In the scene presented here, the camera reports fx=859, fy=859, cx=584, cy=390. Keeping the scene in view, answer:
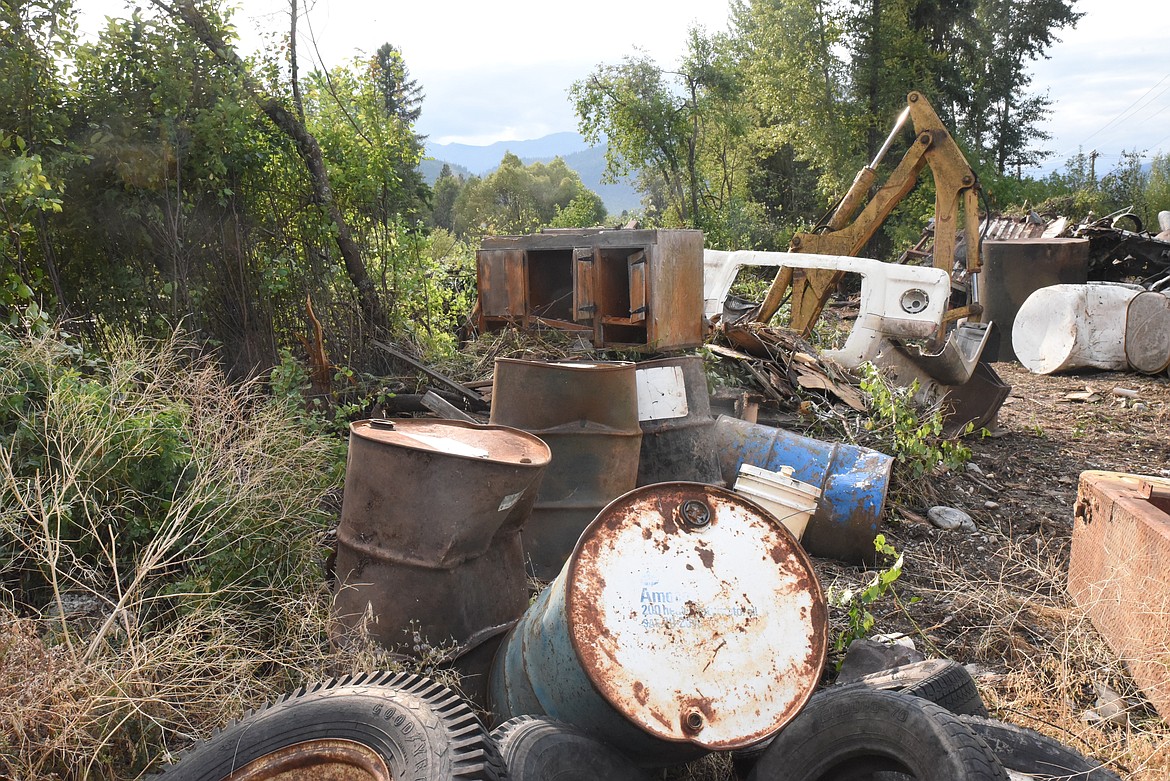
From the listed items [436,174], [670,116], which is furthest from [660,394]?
[436,174]

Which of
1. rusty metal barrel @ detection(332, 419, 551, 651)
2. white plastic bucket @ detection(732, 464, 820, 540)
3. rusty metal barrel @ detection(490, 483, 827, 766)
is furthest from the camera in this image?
white plastic bucket @ detection(732, 464, 820, 540)

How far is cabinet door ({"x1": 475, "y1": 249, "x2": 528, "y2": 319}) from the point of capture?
21.1 feet

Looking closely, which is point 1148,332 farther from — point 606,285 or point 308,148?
point 308,148

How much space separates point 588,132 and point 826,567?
56.4 feet

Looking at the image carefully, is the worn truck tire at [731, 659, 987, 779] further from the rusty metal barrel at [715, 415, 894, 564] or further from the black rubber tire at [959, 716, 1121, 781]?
the rusty metal barrel at [715, 415, 894, 564]

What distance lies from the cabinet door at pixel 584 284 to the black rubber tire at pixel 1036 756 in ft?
12.5

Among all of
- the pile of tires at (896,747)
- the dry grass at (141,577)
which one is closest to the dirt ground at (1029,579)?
the pile of tires at (896,747)

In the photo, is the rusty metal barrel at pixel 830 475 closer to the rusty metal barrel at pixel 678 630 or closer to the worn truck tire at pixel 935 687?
the worn truck tire at pixel 935 687

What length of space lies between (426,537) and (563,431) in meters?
1.15

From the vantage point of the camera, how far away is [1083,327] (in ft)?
33.9

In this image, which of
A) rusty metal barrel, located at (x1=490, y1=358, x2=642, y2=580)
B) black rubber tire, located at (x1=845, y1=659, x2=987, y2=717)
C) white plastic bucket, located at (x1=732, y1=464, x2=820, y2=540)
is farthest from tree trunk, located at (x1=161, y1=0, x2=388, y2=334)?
black rubber tire, located at (x1=845, y1=659, x2=987, y2=717)

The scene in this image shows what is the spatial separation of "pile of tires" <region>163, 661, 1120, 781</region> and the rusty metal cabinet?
3.54m

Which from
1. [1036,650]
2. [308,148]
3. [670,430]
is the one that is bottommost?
[1036,650]

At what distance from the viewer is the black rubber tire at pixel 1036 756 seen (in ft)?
8.36
